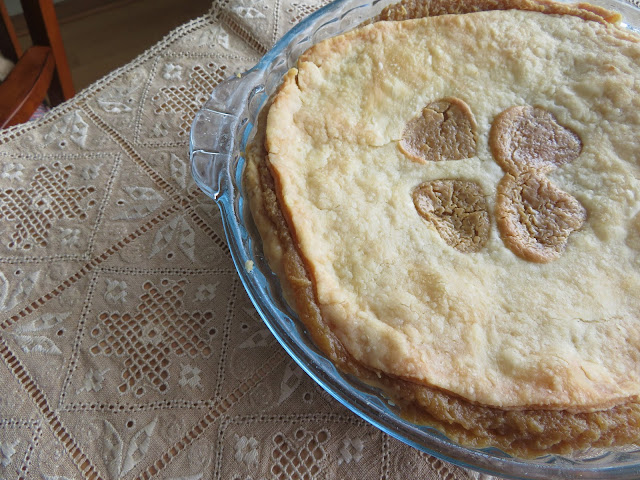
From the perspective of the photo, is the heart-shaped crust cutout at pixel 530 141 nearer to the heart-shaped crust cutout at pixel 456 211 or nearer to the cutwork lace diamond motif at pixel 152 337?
the heart-shaped crust cutout at pixel 456 211

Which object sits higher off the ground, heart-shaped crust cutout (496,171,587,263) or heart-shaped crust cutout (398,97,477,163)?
heart-shaped crust cutout (398,97,477,163)

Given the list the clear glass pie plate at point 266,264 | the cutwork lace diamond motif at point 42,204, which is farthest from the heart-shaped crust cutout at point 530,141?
the cutwork lace diamond motif at point 42,204

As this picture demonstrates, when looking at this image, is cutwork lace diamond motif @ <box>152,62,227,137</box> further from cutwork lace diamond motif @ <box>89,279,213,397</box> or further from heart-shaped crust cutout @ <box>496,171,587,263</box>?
heart-shaped crust cutout @ <box>496,171,587,263</box>

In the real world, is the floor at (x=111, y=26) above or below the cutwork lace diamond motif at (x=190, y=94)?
below

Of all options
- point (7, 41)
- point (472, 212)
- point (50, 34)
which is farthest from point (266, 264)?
point (7, 41)

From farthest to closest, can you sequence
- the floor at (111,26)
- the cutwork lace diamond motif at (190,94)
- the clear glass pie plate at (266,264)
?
the floor at (111,26) < the cutwork lace diamond motif at (190,94) < the clear glass pie plate at (266,264)

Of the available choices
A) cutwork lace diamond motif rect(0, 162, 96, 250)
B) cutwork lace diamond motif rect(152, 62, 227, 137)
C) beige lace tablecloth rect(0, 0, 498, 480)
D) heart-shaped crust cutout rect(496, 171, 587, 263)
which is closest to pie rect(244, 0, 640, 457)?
heart-shaped crust cutout rect(496, 171, 587, 263)

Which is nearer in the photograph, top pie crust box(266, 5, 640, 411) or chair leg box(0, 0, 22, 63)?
top pie crust box(266, 5, 640, 411)
